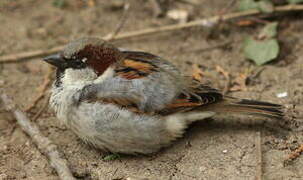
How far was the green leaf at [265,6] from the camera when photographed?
17.8ft

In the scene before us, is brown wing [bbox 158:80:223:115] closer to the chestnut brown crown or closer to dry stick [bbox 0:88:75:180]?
the chestnut brown crown

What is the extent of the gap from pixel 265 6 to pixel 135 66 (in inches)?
83.8

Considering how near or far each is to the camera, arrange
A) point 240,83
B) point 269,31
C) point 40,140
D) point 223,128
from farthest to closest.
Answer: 1. point 269,31
2. point 240,83
3. point 223,128
4. point 40,140

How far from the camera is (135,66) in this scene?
4039 mm

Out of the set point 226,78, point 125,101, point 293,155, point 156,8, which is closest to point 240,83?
point 226,78

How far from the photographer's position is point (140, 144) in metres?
3.91

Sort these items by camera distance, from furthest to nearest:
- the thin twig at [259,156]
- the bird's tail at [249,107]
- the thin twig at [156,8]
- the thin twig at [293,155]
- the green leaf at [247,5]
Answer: the thin twig at [156,8], the green leaf at [247,5], the bird's tail at [249,107], the thin twig at [293,155], the thin twig at [259,156]

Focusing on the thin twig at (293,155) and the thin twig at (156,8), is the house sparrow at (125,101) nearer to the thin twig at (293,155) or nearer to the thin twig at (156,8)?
the thin twig at (293,155)

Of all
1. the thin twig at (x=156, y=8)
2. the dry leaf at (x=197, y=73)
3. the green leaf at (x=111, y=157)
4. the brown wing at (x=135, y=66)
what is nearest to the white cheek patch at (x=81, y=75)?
the brown wing at (x=135, y=66)

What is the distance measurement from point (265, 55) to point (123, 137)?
204cm

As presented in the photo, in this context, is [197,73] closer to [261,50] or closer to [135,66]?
[261,50]

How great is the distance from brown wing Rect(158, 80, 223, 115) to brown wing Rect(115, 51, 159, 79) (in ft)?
1.07

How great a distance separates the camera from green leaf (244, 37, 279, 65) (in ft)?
16.7

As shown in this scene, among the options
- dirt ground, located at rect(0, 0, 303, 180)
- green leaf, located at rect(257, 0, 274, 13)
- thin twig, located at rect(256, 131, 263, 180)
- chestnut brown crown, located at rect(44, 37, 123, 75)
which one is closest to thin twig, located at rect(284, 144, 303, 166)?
dirt ground, located at rect(0, 0, 303, 180)
